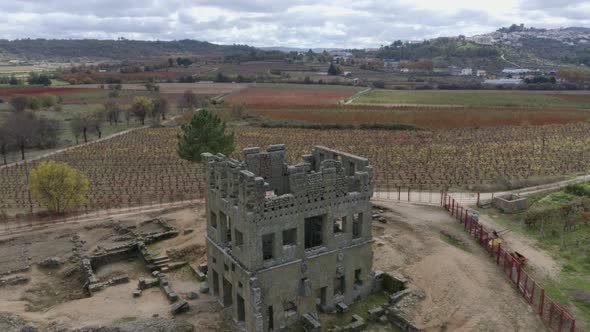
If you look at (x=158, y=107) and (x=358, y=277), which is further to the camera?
(x=158, y=107)

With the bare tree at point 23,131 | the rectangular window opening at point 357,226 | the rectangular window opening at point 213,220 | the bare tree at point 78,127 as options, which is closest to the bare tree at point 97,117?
the bare tree at point 78,127

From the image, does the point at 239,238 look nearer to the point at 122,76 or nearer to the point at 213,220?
the point at 213,220

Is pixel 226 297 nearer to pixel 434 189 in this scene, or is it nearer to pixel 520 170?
pixel 434 189

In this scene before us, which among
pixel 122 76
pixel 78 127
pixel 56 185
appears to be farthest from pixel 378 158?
pixel 122 76

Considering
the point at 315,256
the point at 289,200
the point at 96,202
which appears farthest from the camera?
the point at 96,202

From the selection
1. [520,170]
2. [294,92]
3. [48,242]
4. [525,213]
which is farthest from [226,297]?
[294,92]

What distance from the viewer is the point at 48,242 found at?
3706 centimetres

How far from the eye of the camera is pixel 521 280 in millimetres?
30062

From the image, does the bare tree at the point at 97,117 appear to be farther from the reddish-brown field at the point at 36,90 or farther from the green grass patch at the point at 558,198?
the green grass patch at the point at 558,198

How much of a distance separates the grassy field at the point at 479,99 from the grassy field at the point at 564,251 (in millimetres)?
86060

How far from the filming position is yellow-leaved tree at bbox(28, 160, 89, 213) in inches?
1660

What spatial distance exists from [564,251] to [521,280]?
272 inches

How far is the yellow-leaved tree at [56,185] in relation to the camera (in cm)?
4216

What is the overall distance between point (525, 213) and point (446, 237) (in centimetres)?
994
